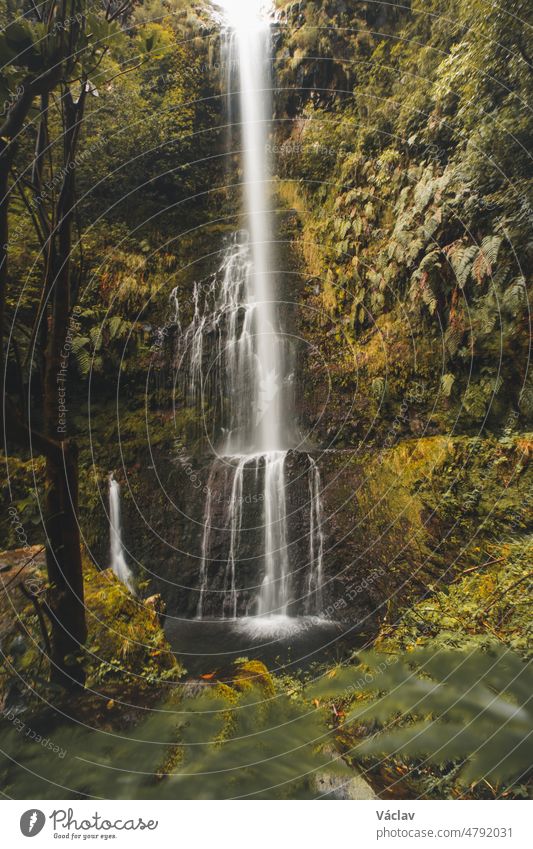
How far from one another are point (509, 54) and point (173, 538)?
10.3m

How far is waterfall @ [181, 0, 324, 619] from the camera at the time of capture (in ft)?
26.5

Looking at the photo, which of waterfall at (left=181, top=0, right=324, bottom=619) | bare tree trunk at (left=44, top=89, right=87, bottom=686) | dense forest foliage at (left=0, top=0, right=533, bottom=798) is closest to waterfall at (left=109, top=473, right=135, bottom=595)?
dense forest foliage at (left=0, top=0, right=533, bottom=798)

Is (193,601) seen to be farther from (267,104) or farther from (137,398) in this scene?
(267,104)

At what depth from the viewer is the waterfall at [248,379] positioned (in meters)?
8.07

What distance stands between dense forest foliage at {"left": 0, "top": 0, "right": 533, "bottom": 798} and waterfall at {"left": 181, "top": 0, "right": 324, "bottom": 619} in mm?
432

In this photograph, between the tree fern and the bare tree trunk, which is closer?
the bare tree trunk

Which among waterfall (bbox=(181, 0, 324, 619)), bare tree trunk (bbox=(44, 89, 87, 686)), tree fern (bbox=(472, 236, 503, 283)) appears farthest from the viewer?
waterfall (bbox=(181, 0, 324, 619))

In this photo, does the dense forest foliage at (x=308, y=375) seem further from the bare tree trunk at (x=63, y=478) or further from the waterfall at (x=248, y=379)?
the waterfall at (x=248, y=379)

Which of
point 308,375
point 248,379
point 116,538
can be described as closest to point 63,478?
point 116,538
